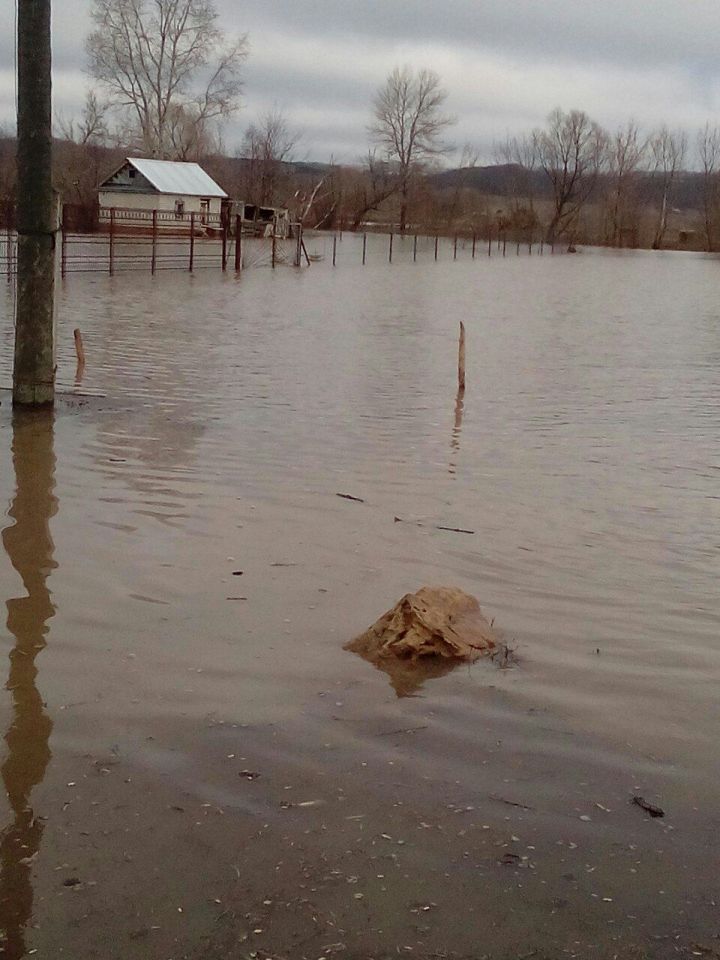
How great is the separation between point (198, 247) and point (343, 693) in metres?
43.1

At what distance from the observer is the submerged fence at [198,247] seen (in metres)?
32.3

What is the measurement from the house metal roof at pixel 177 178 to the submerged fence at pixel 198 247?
1.63 m

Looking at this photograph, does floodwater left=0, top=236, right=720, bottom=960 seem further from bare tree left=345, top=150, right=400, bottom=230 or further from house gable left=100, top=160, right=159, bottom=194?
bare tree left=345, top=150, right=400, bottom=230

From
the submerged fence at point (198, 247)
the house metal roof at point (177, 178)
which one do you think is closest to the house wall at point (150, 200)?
the house metal roof at point (177, 178)

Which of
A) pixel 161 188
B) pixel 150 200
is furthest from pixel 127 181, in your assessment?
pixel 161 188

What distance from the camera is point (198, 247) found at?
45.5 meters

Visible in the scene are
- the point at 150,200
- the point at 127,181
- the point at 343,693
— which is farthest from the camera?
the point at 127,181

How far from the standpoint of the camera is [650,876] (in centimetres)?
298

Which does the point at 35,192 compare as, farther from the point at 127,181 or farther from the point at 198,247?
the point at 127,181

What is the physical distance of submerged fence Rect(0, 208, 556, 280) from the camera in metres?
32.3

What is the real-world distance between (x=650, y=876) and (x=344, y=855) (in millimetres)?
840

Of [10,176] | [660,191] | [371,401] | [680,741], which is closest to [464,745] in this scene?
[680,741]

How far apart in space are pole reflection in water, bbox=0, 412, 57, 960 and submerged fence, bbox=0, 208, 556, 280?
54.7 feet

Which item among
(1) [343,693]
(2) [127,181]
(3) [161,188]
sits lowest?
(1) [343,693]
